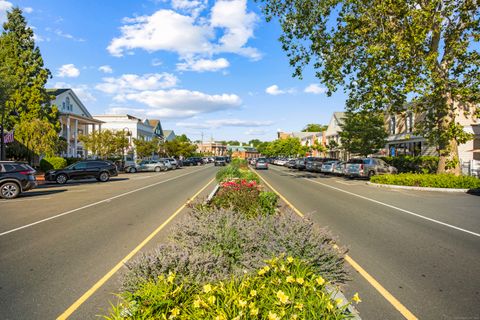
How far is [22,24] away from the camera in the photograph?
3080 cm

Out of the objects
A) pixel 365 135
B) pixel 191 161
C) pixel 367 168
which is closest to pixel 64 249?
pixel 367 168

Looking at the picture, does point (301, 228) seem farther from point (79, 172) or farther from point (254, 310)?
point (79, 172)

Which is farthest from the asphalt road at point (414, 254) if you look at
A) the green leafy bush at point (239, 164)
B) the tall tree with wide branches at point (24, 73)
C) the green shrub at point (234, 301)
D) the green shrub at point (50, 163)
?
the tall tree with wide branches at point (24, 73)

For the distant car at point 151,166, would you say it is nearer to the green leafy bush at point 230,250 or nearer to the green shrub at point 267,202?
the green shrub at point 267,202

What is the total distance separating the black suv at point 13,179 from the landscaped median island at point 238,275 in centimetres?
1294

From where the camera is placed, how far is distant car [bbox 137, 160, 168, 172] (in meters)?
41.2

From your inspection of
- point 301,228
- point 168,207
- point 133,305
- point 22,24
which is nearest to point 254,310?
point 133,305

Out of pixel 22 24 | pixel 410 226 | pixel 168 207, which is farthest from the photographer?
pixel 22 24

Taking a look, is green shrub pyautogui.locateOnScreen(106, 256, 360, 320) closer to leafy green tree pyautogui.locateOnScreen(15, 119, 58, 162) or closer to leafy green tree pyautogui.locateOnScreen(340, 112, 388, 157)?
leafy green tree pyautogui.locateOnScreen(15, 119, 58, 162)

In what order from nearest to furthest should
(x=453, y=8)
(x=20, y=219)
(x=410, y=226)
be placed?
(x=410, y=226) → (x=20, y=219) → (x=453, y=8)

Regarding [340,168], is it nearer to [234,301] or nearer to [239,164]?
[239,164]

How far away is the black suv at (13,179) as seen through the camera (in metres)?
14.7

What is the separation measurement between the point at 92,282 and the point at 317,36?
22.4 meters

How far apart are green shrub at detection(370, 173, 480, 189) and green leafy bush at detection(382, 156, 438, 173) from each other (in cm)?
688
